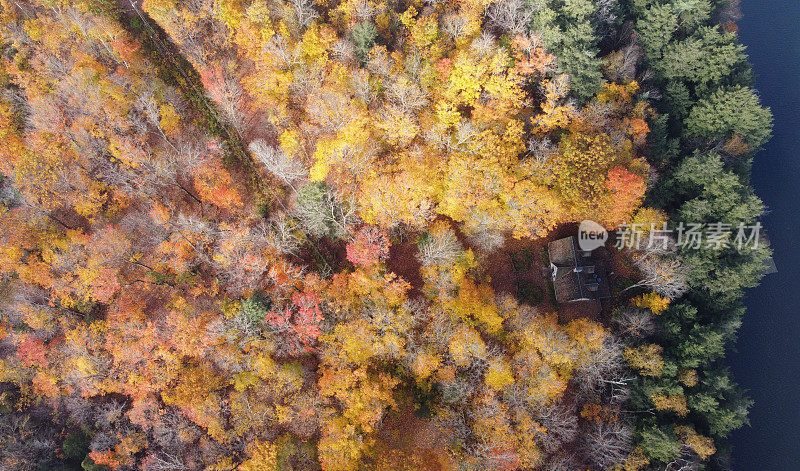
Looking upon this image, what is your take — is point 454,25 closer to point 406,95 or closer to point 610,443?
point 406,95

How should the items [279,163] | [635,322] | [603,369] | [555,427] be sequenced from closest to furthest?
[555,427] < [603,369] < [635,322] < [279,163]

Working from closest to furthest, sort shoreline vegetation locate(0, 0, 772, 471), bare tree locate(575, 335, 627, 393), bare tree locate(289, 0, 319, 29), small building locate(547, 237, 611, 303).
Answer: shoreline vegetation locate(0, 0, 772, 471) → bare tree locate(575, 335, 627, 393) → bare tree locate(289, 0, 319, 29) → small building locate(547, 237, 611, 303)

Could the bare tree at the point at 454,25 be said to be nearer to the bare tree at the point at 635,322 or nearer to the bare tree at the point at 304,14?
the bare tree at the point at 304,14

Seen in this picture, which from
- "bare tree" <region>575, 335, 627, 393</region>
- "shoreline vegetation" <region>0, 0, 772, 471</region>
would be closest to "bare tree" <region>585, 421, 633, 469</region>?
"shoreline vegetation" <region>0, 0, 772, 471</region>

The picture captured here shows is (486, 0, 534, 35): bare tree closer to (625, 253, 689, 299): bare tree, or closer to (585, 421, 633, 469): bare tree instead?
(625, 253, 689, 299): bare tree

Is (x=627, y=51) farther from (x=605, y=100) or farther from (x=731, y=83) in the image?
(x=731, y=83)

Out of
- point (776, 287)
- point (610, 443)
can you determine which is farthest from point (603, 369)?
point (776, 287)
